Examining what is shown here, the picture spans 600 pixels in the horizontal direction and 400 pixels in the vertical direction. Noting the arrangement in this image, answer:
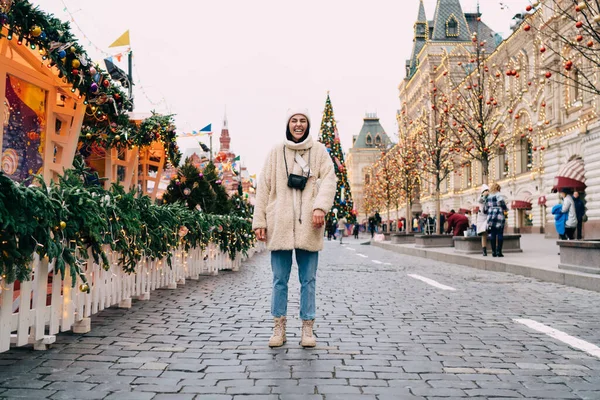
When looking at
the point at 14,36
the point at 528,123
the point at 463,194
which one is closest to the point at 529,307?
the point at 14,36

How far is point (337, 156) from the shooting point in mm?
52531

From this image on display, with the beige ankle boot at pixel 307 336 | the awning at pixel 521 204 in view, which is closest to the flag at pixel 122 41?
the beige ankle boot at pixel 307 336

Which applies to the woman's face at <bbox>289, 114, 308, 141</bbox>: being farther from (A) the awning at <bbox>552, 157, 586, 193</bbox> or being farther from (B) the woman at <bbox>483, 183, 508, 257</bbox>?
(A) the awning at <bbox>552, 157, 586, 193</bbox>

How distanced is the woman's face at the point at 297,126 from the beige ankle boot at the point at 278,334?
1643mm

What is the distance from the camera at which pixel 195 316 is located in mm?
6633

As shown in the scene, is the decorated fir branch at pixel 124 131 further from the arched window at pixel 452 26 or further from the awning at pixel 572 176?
the arched window at pixel 452 26

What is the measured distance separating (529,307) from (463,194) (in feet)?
181

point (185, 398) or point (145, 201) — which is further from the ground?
point (145, 201)

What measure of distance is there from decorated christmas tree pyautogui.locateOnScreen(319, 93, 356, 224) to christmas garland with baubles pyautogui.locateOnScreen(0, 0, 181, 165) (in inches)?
1536

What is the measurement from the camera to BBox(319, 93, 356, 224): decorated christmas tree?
52.4m

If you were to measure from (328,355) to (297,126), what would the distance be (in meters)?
2.01

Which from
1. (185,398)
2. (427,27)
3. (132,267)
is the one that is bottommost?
(185,398)

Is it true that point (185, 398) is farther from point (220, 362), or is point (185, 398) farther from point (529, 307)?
point (529, 307)

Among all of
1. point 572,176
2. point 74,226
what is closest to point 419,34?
point 572,176
